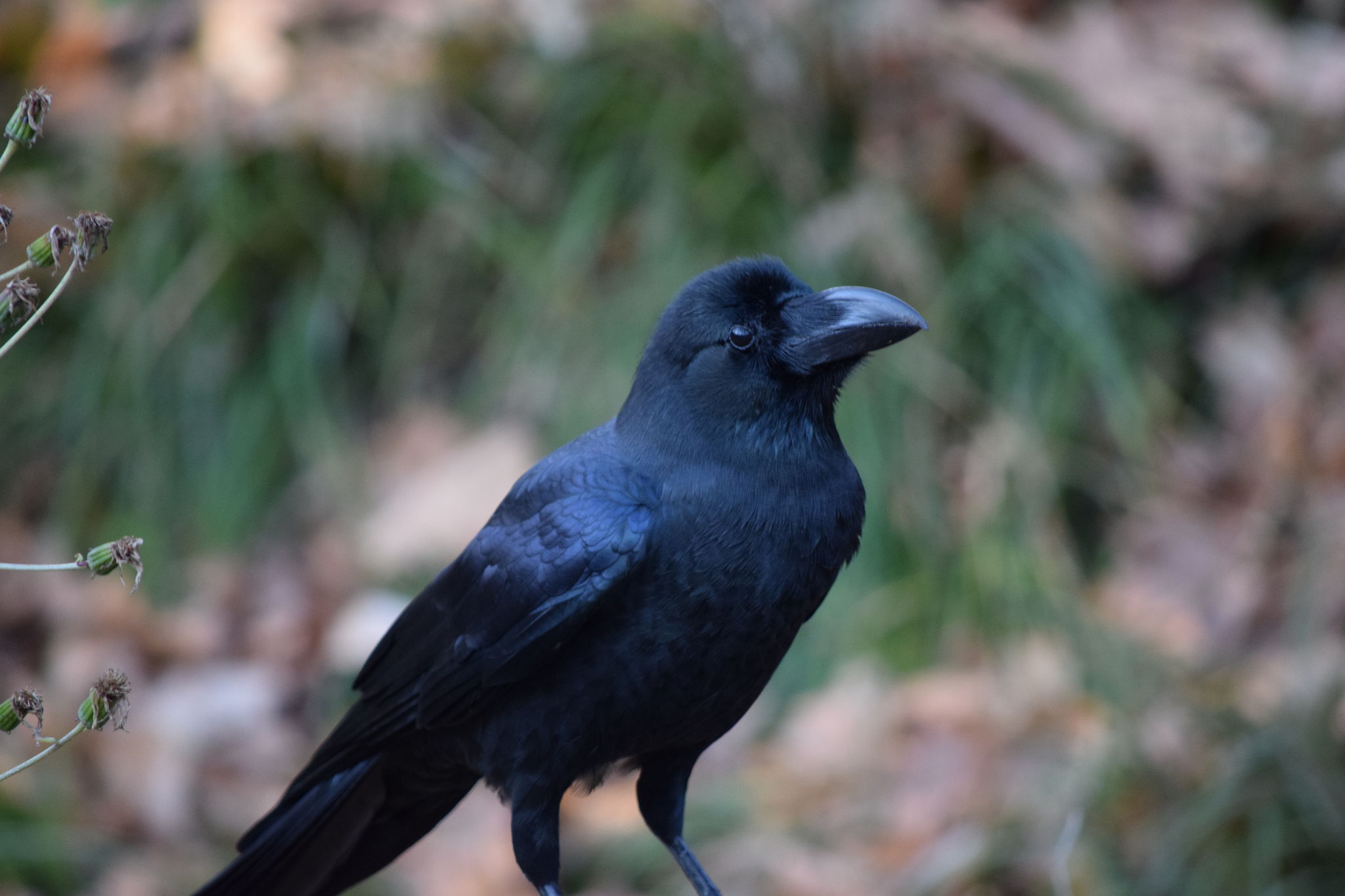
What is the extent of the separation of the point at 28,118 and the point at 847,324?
44.3 inches

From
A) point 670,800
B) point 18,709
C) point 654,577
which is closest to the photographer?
point 18,709

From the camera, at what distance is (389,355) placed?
4.39 metres

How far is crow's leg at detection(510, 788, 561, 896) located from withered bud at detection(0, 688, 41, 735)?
2.91ft

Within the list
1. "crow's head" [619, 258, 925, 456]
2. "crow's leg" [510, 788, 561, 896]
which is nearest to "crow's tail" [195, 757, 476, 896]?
"crow's leg" [510, 788, 561, 896]

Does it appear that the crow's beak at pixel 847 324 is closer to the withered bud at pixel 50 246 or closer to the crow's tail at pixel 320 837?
the crow's tail at pixel 320 837

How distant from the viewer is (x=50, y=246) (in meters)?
1.24

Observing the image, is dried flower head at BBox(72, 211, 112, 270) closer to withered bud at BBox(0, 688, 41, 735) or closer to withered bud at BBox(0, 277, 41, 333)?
withered bud at BBox(0, 277, 41, 333)

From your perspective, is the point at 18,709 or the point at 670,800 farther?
the point at 670,800

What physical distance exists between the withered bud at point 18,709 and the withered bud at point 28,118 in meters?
0.50

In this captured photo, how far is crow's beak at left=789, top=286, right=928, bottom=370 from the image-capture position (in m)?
1.93

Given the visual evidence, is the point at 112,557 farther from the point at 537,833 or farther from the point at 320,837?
the point at 320,837

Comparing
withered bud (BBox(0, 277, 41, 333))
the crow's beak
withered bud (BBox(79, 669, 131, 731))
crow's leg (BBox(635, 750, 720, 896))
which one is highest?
withered bud (BBox(0, 277, 41, 333))

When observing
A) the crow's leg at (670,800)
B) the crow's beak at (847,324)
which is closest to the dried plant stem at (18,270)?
the crow's beak at (847,324)

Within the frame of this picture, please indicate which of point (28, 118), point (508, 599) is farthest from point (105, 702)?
point (508, 599)
